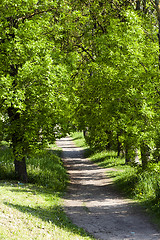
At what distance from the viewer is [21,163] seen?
15.0 meters

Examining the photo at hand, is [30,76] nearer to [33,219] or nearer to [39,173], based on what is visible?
[39,173]

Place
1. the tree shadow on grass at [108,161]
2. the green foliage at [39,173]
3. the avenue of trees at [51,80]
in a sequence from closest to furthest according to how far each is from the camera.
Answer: the avenue of trees at [51,80], the green foliage at [39,173], the tree shadow on grass at [108,161]

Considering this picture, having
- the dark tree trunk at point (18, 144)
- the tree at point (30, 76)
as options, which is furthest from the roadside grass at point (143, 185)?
the dark tree trunk at point (18, 144)

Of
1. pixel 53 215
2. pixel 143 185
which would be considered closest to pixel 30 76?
pixel 53 215

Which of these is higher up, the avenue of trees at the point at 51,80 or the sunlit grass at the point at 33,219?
the avenue of trees at the point at 51,80

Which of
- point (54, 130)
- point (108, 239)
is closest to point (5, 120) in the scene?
point (54, 130)

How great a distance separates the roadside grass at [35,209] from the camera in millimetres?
7430

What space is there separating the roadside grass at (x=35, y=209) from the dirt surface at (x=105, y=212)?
0.46 metres

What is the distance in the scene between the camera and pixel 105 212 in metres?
11.6

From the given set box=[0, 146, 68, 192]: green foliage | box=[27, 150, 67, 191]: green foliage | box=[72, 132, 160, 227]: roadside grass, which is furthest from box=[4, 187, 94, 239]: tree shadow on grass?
box=[27, 150, 67, 191]: green foliage

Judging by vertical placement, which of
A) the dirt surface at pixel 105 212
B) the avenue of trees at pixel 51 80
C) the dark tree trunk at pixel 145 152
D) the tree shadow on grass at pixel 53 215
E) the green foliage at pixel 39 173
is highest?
the avenue of trees at pixel 51 80

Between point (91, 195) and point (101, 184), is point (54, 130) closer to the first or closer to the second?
point (91, 195)

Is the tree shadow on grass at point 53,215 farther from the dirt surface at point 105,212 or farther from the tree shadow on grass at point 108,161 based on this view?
the tree shadow on grass at point 108,161

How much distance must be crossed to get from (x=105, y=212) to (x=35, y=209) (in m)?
2.68
